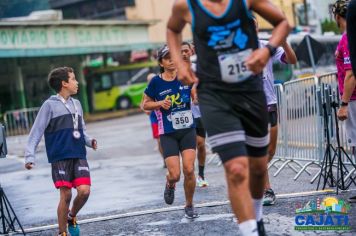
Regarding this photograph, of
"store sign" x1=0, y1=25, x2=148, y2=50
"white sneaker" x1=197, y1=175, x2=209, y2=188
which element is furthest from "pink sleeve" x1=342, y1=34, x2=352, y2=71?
"store sign" x1=0, y1=25, x2=148, y2=50

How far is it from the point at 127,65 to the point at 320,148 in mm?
34553

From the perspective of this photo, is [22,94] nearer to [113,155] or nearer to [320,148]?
[113,155]

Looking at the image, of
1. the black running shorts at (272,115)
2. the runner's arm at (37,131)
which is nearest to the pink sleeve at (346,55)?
the black running shorts at (272,115)

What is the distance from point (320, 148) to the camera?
992 cm

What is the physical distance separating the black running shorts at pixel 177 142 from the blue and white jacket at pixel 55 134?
2.95ft

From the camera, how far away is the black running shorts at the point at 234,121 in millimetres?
4406

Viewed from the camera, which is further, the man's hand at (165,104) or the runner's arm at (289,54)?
the man's hand at (165,104)

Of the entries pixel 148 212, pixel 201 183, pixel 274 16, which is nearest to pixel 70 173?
pixel 148 212

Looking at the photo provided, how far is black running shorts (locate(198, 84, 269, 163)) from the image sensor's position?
14.5ft

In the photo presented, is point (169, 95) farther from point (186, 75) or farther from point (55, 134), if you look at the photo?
point (186, 75)

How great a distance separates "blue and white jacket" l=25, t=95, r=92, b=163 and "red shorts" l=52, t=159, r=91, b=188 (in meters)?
0.05

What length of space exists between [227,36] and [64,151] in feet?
7.71

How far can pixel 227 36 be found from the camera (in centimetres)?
454

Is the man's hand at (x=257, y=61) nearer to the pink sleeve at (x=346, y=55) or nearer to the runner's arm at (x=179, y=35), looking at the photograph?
the runner's arm at (x=179, y=35)
